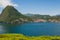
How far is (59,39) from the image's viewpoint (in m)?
28.0

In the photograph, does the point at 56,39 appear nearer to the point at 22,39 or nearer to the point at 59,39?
the point at 59,39

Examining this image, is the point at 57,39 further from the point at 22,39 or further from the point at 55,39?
the point at 22,39

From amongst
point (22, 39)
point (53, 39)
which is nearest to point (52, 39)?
point (53, 39)

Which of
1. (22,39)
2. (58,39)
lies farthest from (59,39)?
(22,39)

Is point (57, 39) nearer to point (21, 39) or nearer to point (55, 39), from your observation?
point (55, 39)

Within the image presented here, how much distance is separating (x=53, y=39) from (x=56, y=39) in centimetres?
45

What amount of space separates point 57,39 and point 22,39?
17.3 feet

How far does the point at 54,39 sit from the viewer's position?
28.5m

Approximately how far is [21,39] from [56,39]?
538 cm

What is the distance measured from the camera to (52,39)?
28.2 m

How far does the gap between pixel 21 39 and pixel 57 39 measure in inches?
213

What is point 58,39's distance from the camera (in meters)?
28.0

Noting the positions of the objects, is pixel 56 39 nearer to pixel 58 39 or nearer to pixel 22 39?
pixel 58 39

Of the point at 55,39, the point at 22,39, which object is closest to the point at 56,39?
the point at 55,39
